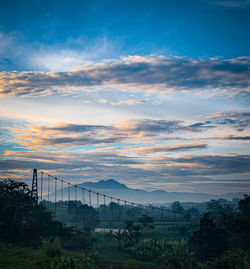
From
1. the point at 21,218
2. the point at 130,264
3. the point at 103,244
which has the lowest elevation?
the point at 103,244

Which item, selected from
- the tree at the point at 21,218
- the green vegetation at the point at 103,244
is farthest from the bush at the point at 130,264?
the tree at the point at 21,218

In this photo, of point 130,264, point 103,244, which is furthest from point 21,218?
point 103,244

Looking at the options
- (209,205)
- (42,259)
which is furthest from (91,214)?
(42,259)

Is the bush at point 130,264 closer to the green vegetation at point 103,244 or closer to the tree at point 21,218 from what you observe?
the green vegetation at point 103,244

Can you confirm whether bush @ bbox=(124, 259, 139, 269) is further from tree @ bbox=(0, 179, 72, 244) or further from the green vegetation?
tree @ bbox=(0, 179, 72, 244)

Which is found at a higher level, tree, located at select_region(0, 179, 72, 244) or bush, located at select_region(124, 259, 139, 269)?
tree, located at select_region(0, 179, 72, 244)

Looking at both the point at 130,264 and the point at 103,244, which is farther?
the point at 103,244

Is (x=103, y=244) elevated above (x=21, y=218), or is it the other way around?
(x=21, y=218)

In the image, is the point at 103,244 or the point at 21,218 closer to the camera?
the point at 21,218

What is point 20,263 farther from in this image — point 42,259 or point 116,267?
point 116,267

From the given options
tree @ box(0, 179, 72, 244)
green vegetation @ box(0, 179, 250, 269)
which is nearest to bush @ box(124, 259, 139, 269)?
green vegetation @ box(0, 179, 250, 269)

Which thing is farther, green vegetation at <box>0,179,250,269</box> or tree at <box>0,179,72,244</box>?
tree at <box>0,179,72,244</box>

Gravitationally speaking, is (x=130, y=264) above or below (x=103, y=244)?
above

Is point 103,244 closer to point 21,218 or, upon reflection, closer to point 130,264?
point 130,264
